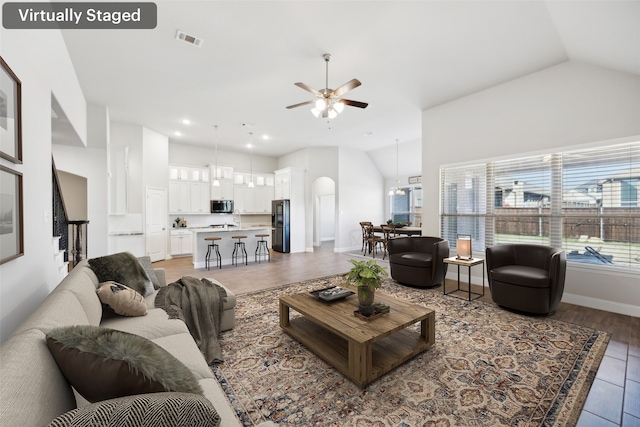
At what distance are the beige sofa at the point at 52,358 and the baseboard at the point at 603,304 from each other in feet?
14.5

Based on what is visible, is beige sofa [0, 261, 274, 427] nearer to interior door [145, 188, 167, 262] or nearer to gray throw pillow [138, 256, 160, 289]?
gray throw pillow [138, 256, 160, 289]

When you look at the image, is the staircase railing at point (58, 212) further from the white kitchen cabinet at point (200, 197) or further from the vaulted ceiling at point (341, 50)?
the white kitchen cabinet at point (200, 197)

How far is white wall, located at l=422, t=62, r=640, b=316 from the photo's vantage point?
10.9 ft

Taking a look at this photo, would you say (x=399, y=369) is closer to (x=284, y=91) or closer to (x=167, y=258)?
(x=284, y=91)

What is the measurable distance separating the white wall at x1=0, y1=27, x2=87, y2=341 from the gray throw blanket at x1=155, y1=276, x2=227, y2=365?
89cm

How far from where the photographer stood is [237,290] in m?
4.39

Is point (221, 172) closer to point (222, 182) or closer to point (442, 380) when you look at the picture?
point (222, 182)

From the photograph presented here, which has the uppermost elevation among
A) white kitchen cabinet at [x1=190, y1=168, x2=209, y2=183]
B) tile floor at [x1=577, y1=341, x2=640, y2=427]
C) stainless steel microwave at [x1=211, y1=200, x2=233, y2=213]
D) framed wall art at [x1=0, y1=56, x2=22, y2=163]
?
white kitchen cabinet at [x1=190, y1=168, x2=209, y2=183]

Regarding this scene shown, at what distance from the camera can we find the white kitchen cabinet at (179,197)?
306 inches

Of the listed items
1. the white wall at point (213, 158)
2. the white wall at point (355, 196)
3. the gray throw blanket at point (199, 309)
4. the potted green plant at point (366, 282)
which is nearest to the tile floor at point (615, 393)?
the potted green plant at point (366, 282)

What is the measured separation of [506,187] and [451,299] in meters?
2.04

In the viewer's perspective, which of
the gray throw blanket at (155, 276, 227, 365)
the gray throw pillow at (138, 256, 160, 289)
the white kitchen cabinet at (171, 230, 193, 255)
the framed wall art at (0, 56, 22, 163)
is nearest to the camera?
the framed wall art at (0, 56, 22, 163)

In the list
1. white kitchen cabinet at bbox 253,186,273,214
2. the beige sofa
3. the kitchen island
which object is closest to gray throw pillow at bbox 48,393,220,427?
the beige sofa

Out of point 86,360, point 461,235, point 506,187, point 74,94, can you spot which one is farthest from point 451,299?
point 74,94
